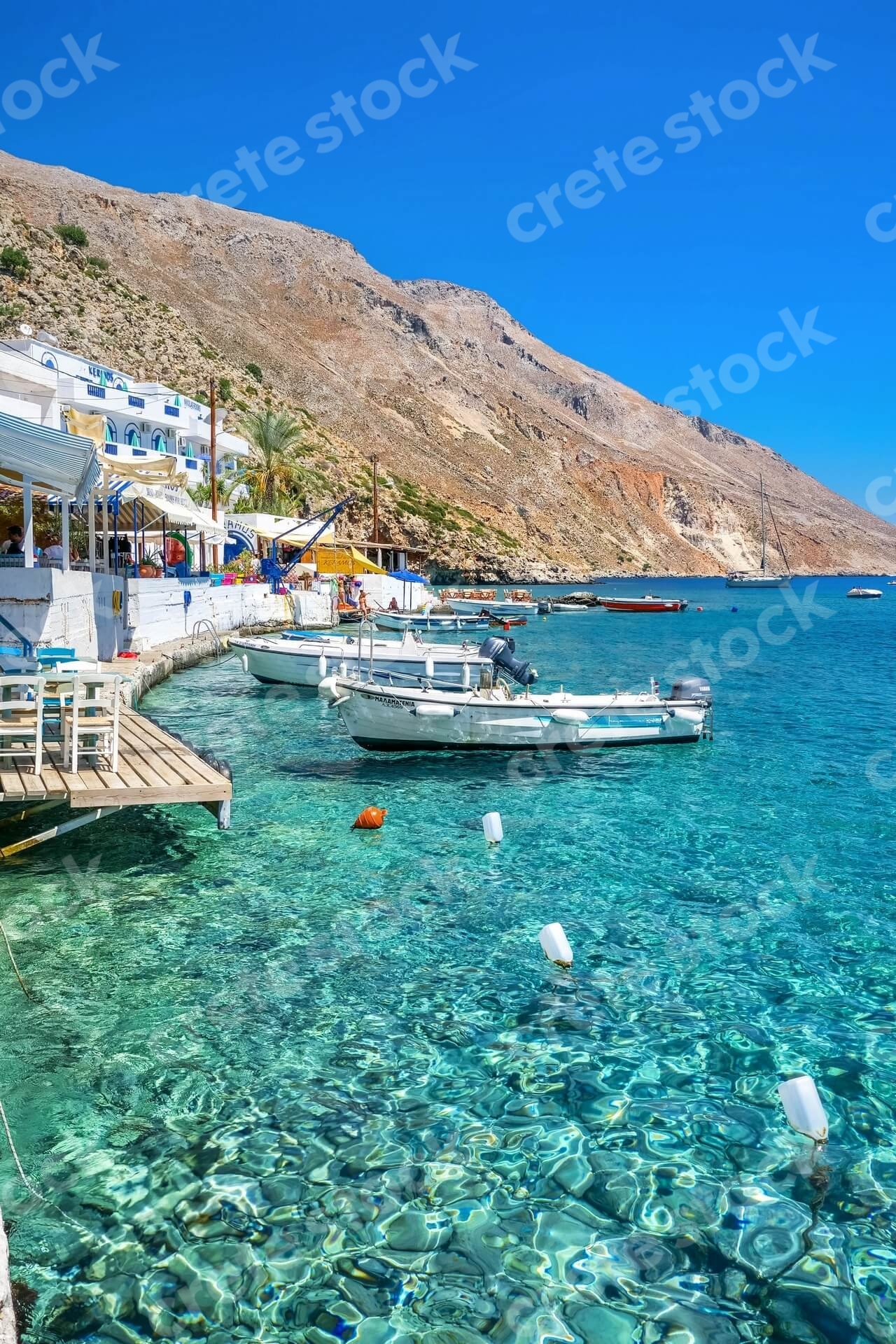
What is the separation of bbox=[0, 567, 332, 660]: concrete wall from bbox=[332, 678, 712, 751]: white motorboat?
15.1ft

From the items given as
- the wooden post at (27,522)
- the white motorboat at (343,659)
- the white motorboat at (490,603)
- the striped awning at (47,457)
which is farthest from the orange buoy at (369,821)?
the white motorboat at (490,603)

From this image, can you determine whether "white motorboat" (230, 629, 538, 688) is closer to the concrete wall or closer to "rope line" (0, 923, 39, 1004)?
the concrete wall

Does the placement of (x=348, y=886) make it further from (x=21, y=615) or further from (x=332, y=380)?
(x=332, y=380)

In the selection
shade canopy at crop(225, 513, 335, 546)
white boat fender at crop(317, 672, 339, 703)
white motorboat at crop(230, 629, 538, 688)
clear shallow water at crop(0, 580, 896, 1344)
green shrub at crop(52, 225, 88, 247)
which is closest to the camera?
clear shallow water at crop(0, 580, 896, 1344)

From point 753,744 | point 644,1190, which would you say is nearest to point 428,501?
point 753,744

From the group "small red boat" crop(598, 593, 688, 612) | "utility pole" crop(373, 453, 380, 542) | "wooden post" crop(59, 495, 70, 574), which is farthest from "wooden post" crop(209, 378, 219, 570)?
"small red boat" crop(598, 593, 688, 612)

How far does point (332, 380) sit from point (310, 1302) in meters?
112

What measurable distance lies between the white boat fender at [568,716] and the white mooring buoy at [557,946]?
8.86 metres

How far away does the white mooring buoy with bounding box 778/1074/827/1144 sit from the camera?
5.57 m

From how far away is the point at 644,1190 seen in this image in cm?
514

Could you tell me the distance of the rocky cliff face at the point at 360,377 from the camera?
3044 inches

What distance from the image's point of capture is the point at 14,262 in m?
70.3

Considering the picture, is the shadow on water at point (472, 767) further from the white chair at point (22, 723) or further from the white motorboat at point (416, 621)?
the white motorboat at point (416, 621)

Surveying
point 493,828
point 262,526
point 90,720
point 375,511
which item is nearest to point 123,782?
point 90,720
